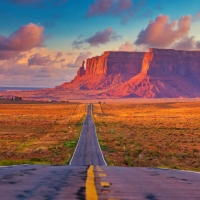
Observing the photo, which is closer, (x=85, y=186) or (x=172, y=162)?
(x=85, y=186)

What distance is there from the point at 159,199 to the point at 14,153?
28125mm

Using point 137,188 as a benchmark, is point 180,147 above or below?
below

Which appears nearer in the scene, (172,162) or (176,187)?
(176,187)

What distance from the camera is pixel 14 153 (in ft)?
105

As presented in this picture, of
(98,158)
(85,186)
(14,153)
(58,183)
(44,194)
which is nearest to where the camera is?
(44,194)

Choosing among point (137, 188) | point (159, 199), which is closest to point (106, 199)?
point (159, 199)

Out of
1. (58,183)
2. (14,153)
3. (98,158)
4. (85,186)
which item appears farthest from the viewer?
(14,153)

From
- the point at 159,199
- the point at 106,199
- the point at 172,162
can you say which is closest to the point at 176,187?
the point at 159,199

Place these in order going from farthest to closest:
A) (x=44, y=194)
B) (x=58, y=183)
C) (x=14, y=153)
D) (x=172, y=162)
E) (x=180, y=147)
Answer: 1. (x=180, y=147)
2. (x=14, y=153)
3. (x=172, y=162)
4. (x=58, y=183)
5. (x=44, y=194)

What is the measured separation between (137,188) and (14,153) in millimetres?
26947

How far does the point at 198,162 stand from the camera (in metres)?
26.5

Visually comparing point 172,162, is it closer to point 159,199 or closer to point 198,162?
point 198,162

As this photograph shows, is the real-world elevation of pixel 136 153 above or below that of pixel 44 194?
below

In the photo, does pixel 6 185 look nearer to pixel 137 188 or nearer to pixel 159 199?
pixel 137 188
